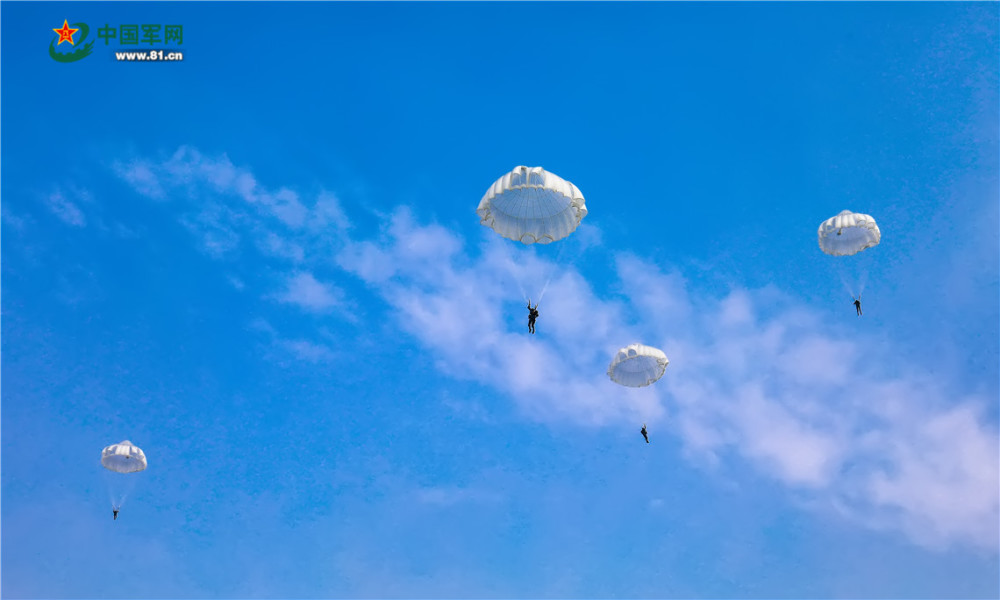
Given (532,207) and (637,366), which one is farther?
(637,366)

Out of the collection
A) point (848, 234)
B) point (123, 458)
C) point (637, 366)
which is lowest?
point (123, 458)

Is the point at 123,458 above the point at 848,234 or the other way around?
the other way around

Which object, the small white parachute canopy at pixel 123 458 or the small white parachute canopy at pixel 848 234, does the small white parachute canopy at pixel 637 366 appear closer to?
the small white parachute canopy at pixel 848 234

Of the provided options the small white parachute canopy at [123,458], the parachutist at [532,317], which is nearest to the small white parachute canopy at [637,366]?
the parachutist at [532,317]

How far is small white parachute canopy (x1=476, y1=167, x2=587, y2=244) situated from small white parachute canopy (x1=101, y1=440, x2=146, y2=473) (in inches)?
1405

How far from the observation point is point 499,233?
41094mm

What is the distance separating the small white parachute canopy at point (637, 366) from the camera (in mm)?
48356

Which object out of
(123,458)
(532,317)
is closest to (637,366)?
(532,317)

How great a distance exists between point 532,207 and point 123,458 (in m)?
38.8

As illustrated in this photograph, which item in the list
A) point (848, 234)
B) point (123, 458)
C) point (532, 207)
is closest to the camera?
point (532, 207)

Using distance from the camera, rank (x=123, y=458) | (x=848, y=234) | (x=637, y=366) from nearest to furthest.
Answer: (x=637, y=366)
(x=848, y=234)
(x=123, y=458)

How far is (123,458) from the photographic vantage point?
56.9 m

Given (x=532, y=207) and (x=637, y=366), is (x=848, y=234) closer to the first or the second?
(x=637, y=366)

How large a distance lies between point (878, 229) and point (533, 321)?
2528cm
